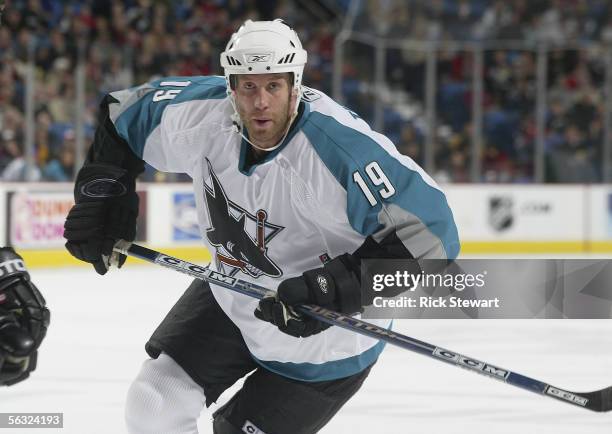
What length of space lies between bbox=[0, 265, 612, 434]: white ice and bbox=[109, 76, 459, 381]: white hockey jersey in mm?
864

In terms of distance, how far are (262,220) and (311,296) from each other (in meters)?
0.27

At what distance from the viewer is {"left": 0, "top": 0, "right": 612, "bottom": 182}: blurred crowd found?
8812 millimetres

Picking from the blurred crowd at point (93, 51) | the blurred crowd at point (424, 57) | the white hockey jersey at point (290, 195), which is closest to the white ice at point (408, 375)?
the white hockey jersey at point (290, 195)

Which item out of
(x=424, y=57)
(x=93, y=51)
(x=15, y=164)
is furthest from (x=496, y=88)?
(x=15, y=164)

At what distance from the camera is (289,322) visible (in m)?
2.53

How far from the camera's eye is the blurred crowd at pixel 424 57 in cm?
881

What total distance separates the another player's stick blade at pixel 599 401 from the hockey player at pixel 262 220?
21.9 inches

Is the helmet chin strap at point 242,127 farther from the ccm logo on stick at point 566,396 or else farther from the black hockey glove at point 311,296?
the ccm logo on stick at point 566,396

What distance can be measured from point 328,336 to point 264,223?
0.34 meters

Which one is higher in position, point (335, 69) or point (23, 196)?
point (335, 69)

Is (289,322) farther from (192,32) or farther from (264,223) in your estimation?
(192,32)

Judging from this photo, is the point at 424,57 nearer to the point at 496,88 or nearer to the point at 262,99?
the point at 496,88

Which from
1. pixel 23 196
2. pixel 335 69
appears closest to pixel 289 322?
pixel 23 196

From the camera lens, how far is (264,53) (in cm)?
258
